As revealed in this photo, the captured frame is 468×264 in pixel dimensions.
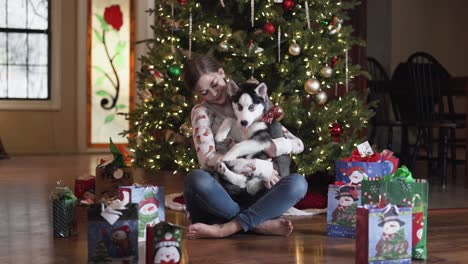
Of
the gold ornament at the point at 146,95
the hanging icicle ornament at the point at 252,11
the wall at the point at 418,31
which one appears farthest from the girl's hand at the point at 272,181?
the wall at the point at 418,31

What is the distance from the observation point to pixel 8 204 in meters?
4.08

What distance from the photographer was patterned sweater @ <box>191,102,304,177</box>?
294 cm

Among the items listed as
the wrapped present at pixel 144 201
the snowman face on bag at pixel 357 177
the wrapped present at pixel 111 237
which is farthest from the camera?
the snowman face on bag at pixel 357 177

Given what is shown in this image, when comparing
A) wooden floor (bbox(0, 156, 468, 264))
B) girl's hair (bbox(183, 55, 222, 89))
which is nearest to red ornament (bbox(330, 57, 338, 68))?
wooden floor (bbox(0, 156, 468, 264))

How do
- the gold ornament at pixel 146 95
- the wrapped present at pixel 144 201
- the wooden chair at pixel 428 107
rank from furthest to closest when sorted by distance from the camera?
the wooden chair at pixel 428 107
the gold ornament at pixel 146 95
the wrapped present at pixel 144 201

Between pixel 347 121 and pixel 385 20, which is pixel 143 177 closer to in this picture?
pixel 347 121

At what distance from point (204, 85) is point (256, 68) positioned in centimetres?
114

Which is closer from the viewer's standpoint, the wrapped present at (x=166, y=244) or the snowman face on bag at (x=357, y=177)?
the wrapped present at (x=166, y=244)

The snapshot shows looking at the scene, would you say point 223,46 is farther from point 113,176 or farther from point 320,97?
point 113,176

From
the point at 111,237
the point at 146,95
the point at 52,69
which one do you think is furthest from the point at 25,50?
the point at 111,237

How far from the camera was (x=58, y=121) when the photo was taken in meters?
8.72

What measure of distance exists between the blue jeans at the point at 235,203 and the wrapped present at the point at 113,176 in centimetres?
63

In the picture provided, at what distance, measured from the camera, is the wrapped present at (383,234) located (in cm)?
239

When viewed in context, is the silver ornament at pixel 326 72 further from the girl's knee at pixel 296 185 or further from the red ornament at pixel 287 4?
the girl's knee at pixel 296 185
